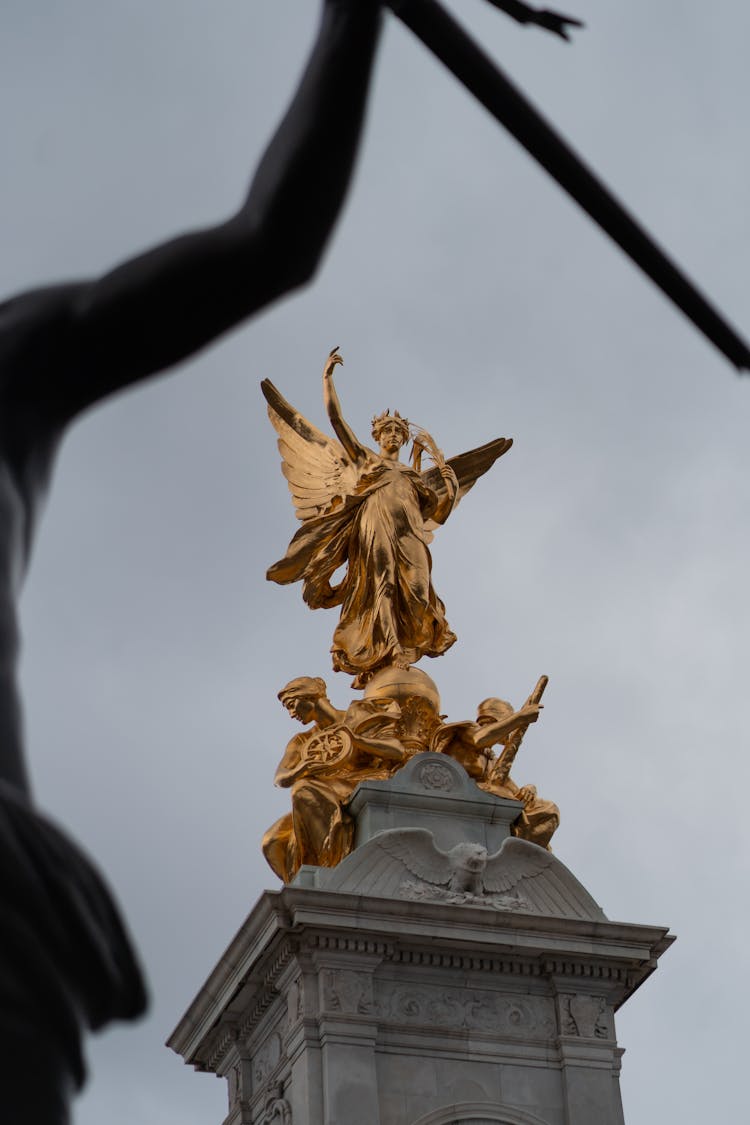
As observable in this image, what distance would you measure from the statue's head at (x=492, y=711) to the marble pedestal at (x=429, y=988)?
78.9 inches

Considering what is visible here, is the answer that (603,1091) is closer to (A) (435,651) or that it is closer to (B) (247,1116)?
(B) (247,1116)

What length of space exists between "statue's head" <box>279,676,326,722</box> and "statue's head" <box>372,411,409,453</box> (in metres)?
3.52

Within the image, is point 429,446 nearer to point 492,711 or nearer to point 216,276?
point 492,711

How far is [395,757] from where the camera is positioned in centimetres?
2258

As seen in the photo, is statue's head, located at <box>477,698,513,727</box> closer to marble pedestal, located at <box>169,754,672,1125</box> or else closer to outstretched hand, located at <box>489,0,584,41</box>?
marble pedestal, located at <box>169,754,672,1125</box>

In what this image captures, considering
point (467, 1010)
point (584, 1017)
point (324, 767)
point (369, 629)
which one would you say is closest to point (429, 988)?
point (467, 1010)

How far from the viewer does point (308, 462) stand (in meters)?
25.9

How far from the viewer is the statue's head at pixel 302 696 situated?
22.9 m

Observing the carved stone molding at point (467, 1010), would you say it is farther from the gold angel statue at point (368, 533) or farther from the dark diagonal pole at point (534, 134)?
the dark diagonal pole at point (534, 134)

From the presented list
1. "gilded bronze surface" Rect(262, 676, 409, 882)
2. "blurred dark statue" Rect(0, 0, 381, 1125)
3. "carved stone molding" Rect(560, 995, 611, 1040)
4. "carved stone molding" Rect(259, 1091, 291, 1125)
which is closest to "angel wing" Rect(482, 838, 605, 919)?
"carved stone molding" Rect(560, 995, 611, 1040)

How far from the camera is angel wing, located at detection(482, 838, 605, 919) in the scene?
21.1 metres

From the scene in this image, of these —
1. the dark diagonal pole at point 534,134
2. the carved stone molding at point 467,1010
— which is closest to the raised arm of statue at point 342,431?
the carved stone molding at point 467,1010

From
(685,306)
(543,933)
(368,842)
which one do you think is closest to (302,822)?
(368,842)

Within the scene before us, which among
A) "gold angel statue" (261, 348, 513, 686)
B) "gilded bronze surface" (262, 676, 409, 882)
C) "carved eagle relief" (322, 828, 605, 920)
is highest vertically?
"gold angel statue" (261, 348, 513, 686)
